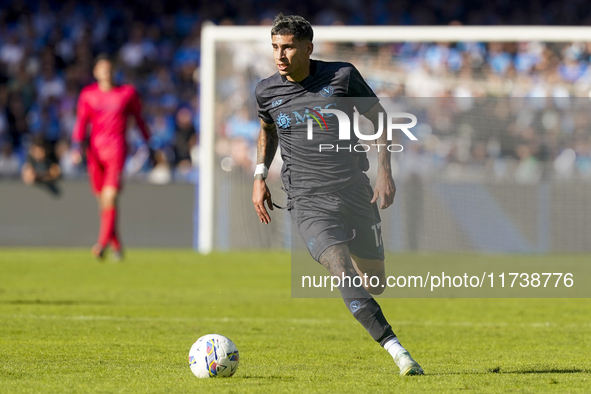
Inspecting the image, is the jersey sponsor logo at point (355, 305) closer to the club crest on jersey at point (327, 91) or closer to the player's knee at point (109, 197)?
the club crest on jersey at point (327, 91)

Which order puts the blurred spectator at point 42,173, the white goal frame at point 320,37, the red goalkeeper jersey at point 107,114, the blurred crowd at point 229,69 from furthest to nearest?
the blurred spectator at point 42,173 → the blurred crowd at point 229,69 → the white goal frame at point 320,37 → the red goalkeeper jersey at point 107,114

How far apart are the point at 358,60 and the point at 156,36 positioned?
295 inches

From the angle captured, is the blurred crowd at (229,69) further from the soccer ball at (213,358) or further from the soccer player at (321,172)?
the soccer ball at (213,358)

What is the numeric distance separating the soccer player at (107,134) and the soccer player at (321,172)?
7342mm

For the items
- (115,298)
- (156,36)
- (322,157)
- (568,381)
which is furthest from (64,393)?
(156,36)

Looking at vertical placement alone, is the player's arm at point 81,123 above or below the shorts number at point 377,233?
above

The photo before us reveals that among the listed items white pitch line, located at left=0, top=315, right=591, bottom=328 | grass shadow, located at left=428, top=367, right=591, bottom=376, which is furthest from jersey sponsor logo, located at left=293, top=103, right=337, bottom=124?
white pitch line, located at left=0, top=315, right=591, bottom=328

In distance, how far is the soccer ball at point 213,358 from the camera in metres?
5.08

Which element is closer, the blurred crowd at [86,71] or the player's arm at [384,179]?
the player's arm at [384,179]

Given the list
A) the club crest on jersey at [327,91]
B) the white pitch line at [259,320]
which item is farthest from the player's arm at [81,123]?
the club crest on jersey at [327,91]

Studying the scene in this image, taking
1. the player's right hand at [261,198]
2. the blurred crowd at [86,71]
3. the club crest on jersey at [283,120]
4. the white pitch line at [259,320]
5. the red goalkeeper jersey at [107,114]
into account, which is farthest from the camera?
the blurred crowd at [86,71]

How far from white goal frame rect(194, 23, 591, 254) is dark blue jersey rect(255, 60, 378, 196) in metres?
8.86

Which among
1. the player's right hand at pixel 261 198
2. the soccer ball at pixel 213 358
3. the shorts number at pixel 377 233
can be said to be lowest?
the soccer ball at pixel 213 358

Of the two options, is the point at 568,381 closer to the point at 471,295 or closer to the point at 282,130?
the point at 282,130
